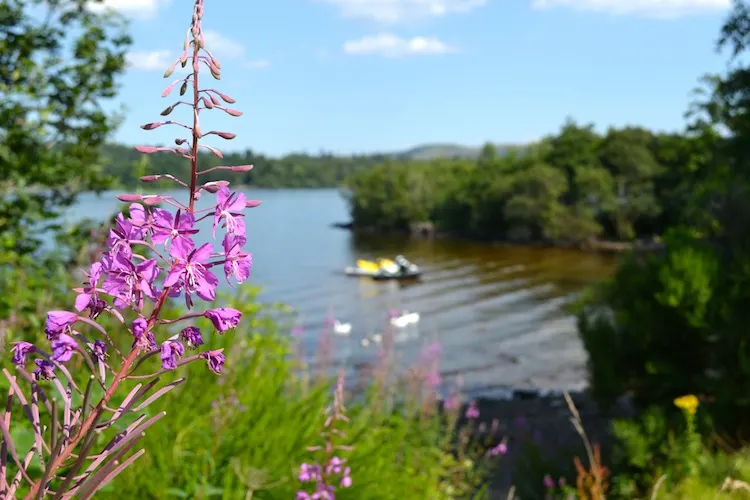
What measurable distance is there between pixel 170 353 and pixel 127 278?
4.9 inches

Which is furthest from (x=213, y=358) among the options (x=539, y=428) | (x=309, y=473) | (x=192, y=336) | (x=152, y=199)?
(x=539, y=428)

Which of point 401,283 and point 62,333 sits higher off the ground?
point 62,333

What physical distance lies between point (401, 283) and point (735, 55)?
3156 cm

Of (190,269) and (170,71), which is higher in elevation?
(170,71)

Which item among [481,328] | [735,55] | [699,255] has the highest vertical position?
[735,55]

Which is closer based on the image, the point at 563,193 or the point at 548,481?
the point at 548,481

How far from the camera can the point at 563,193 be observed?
2470 inches

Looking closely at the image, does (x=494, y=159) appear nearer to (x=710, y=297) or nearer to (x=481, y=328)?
(x=481, y=328)

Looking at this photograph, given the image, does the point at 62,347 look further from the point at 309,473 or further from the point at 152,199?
the point at 309,473

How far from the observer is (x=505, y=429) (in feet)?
49.4

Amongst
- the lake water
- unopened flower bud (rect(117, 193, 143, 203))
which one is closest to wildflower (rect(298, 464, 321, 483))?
unopened flower bud (rect(117, 193, 143, 203))

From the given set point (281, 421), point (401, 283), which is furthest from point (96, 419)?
point (401, 283)

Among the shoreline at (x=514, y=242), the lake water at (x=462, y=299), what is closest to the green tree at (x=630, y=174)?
the shoreline at (x=514, y=242)

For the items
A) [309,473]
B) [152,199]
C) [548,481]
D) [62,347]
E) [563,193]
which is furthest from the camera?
[563,193]
